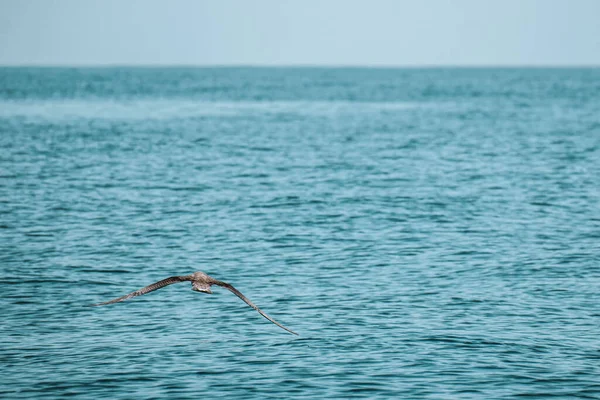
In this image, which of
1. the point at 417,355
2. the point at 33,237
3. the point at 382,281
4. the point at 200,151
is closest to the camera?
the point at 417,355

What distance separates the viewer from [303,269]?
30.3 meters

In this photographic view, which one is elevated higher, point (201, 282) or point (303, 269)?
point (201, 282)

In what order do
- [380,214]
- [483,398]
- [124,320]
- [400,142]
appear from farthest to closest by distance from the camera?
[400,142]
[380,214]
[124,320]
[483,398]

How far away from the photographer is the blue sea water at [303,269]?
68.4ft

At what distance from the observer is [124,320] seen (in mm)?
25000

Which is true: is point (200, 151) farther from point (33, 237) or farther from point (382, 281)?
point (382, 281)

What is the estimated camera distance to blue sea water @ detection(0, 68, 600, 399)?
821 inches

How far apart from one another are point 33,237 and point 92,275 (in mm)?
6345

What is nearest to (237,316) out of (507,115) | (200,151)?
(200,151)

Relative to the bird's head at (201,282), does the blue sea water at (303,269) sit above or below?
below

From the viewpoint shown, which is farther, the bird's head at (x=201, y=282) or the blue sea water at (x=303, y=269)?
the blue sea water at (x=303, y=269)

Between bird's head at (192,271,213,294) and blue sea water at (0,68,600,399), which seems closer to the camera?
bird's head at (192,271,213,294)

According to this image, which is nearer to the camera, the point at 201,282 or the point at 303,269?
the point at 201,282

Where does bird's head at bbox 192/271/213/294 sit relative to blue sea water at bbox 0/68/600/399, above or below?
above
